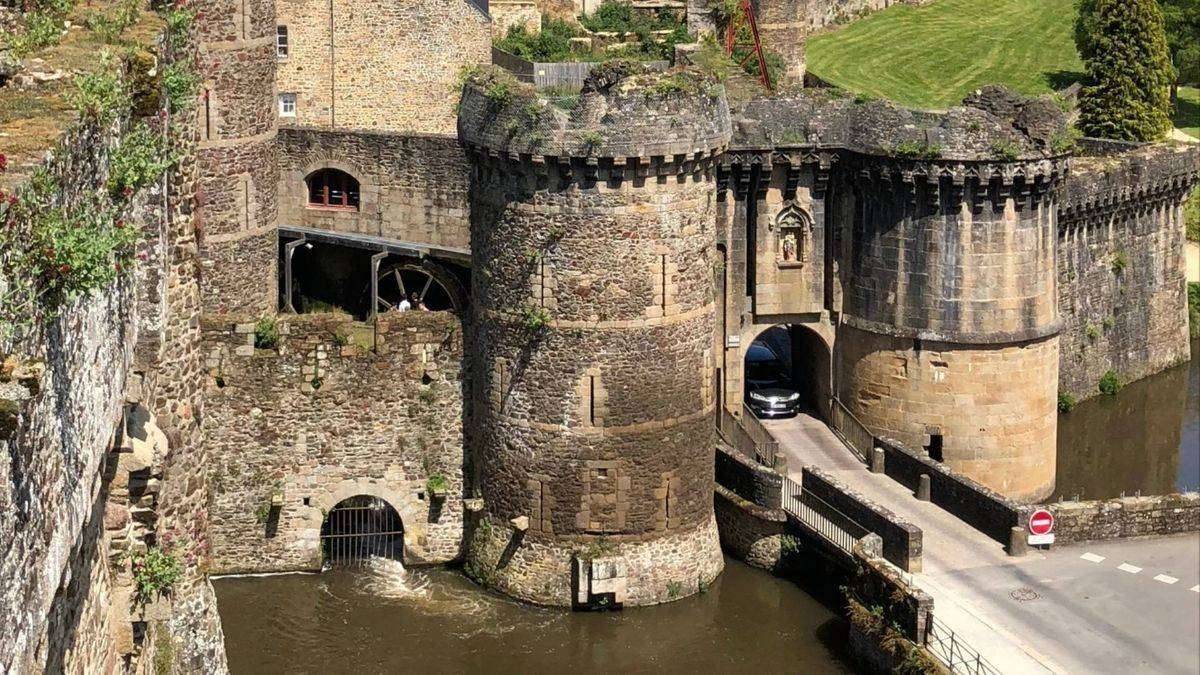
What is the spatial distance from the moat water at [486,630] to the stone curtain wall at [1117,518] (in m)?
3.68

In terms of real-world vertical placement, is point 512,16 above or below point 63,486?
above

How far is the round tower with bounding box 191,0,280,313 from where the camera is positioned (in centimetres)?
3584

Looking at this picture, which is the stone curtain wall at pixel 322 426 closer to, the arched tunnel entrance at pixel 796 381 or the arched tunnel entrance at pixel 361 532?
the arched tunnel entrance at pixel 361 532

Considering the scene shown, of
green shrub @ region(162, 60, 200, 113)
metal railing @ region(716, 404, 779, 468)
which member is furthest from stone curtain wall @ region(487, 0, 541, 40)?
green shrub @ region(162, 60, 200, 113)

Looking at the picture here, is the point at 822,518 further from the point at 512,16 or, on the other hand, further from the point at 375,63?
the point at 512,16

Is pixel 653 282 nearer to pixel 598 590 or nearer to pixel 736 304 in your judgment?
pixel 598 590

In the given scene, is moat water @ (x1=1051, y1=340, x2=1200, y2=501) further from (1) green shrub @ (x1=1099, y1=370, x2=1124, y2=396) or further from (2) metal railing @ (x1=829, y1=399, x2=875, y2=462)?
(2) metal railing @ (x1=829, y1=399, x2=875, y2=462)

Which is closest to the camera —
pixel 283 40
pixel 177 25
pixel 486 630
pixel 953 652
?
pixel 177 25

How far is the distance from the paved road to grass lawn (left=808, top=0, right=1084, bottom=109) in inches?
1351

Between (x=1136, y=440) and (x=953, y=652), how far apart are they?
56.5 ft

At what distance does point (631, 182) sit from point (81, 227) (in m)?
18.4

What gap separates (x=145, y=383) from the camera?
16.8 m

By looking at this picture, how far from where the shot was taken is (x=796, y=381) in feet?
133

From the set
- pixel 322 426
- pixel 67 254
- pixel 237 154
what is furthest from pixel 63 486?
pixel 237 154
